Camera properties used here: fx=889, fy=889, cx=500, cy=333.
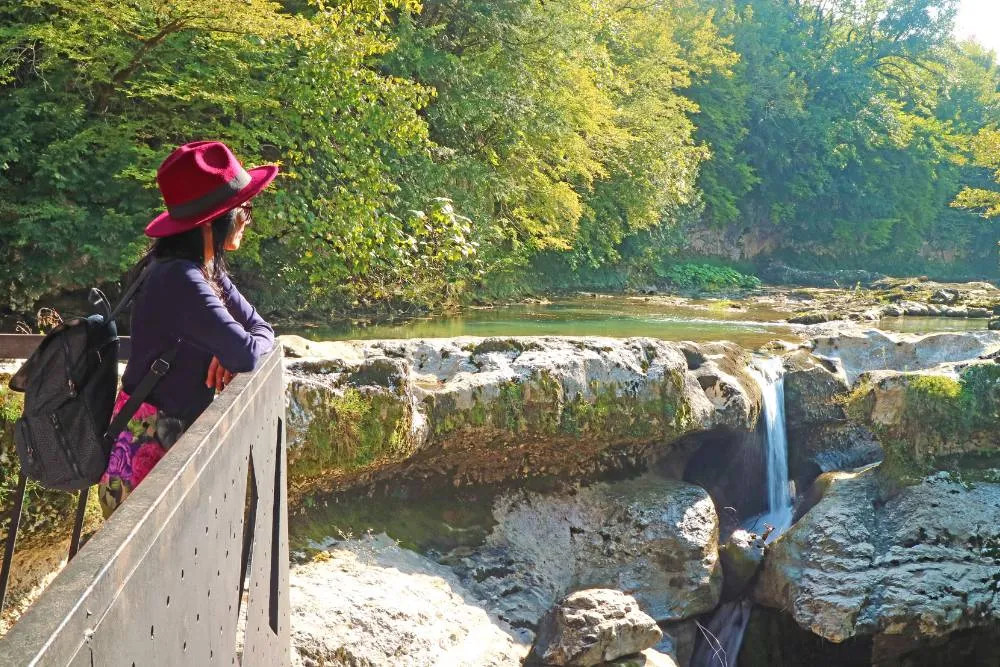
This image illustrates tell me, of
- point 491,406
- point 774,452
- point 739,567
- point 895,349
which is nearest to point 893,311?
point 895,349

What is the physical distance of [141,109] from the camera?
11555mm

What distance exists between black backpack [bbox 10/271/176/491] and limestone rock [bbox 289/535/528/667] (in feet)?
11.2

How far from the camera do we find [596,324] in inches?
667

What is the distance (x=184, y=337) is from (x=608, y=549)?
6685mm

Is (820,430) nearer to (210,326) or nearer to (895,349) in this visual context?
(895,349)

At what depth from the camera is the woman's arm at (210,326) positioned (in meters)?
2.71

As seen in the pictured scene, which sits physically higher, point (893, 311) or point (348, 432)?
point (348, 432)

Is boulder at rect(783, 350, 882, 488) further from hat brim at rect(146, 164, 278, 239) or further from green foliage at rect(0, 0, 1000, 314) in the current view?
hat brim at rect(146, 164, 278, 239)

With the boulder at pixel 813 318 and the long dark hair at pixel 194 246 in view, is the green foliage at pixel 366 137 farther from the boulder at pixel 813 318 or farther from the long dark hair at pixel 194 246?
the long dark hair at pixel 194 246

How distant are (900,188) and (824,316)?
104 feet

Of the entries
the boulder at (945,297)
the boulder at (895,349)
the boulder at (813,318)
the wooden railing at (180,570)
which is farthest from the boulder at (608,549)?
the boulder at (945,297)

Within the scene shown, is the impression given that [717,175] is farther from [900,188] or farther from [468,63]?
[468,63]

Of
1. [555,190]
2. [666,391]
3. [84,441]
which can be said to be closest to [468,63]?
[555,190]

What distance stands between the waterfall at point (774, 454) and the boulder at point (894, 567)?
70.2 inches
